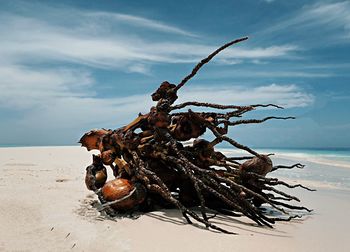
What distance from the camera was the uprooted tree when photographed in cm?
366

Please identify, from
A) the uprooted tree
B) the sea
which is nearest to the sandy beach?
the uprooted tree

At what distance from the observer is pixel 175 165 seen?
411cm

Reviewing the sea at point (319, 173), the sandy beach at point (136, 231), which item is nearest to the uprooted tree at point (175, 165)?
the sandy beach at point (136, 231)

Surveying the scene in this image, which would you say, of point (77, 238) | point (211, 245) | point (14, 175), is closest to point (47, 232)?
point (77, 238)

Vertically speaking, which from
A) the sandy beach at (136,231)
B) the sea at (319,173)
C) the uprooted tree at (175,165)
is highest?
the uprooted tree at (175,165)

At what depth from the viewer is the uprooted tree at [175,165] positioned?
3656 mm

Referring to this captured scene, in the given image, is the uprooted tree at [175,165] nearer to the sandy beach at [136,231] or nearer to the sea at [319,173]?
the sandy beach at [136,231]

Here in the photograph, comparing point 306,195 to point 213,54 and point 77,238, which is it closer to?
point 213,54

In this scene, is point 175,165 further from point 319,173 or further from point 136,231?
point 319,173

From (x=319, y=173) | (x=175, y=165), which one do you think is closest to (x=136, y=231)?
(x=175, y=165)

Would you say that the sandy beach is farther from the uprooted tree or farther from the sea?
the sea

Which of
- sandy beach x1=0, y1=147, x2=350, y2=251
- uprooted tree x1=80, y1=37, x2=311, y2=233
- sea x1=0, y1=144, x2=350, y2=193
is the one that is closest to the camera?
sandy beach x1=0, y1=147, x2=350, y2=251

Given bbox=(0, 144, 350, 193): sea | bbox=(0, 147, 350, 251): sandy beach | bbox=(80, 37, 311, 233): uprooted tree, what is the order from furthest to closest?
bbox=(0, 144, 350, 193): sea → bbox=(80, 37, 311, 233): uprooted tree → bbox=(0, 147, 350, 251): sandy beach

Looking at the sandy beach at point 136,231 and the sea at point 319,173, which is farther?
the sea at point 319,173
